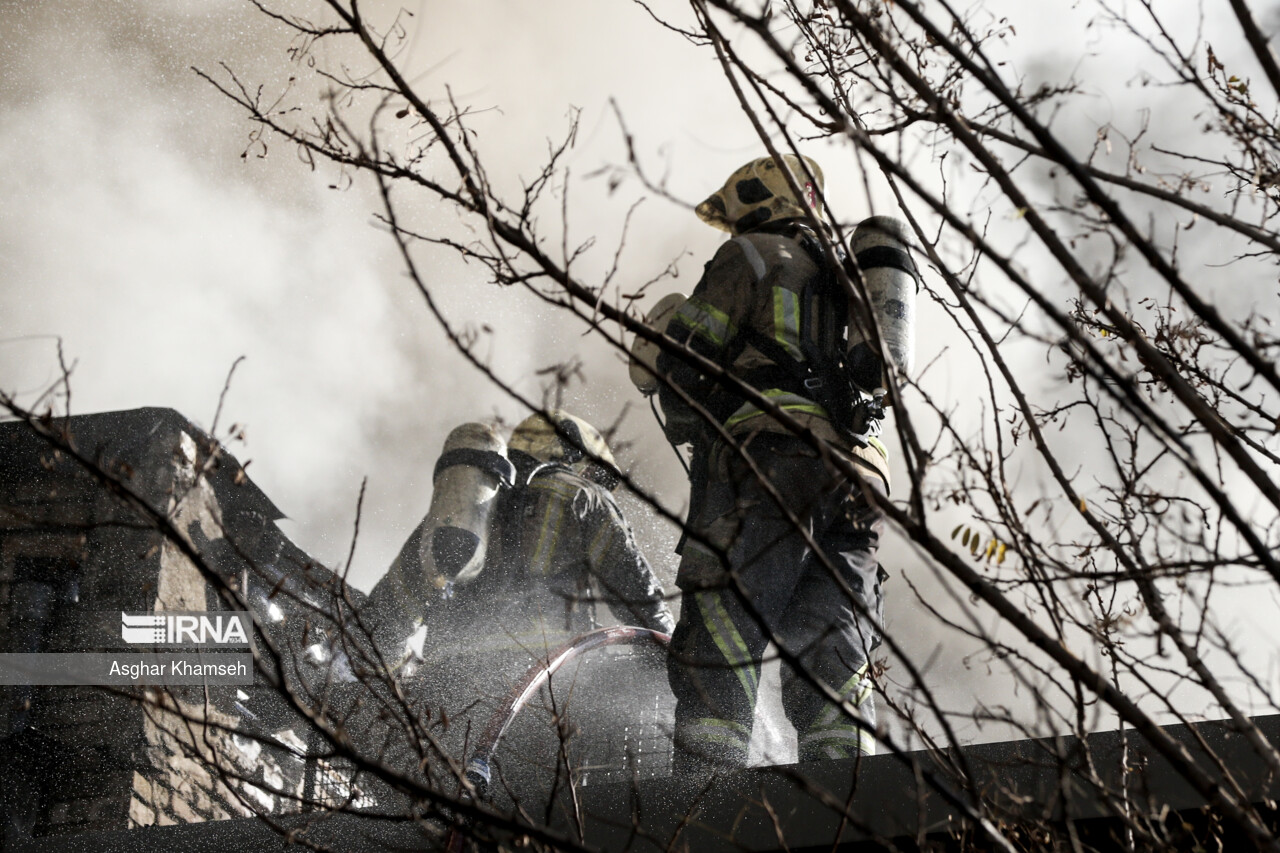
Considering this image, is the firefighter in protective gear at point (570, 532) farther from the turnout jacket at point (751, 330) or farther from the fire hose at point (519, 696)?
the turnout jacket at point (751, 330)

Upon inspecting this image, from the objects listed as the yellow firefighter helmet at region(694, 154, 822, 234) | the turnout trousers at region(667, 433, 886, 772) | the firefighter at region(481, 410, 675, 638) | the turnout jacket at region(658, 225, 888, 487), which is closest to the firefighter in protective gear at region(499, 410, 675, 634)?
the firefighter at region(481, 410, 675, 638)

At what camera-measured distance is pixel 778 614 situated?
3.52 m

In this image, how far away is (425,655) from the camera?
5.65m

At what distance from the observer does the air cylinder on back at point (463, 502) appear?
5.63m

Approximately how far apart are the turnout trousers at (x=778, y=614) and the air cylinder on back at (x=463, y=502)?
7.54ft

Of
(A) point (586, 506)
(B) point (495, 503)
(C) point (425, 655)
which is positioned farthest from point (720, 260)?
(C) point (425, 655)

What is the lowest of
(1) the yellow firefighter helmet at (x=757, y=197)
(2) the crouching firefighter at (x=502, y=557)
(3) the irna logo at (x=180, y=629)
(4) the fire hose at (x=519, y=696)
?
(4) the fire hose at (x=519, y=696)

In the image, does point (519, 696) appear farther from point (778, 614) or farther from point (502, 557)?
point (502, 557)

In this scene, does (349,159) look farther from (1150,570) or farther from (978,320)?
(1150,570)

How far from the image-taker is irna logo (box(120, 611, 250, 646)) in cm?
502

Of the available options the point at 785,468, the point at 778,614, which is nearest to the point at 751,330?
the point at 785,468

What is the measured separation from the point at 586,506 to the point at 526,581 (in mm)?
517

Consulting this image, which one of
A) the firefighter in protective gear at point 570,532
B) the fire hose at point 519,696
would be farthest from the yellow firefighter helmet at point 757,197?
the fire hose at point 519,696

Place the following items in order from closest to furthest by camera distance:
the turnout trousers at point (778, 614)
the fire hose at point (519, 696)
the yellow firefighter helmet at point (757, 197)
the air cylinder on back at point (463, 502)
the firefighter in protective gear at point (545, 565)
A: 1. the fire hose at point (519, 696)
2. the turnout trousers at point (778, 614)
3. the yellow firefighter helmet at point (757, 197)
4. the firefighter in protective gear at point (545, 565)
5. the air cylinder on back at point (463, 502)
